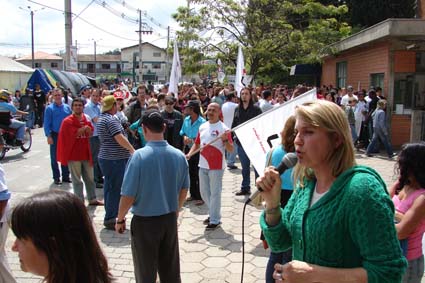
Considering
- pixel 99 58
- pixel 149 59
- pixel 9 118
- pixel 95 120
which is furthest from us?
pixel 99 58

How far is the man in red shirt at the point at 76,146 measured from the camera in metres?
7.32

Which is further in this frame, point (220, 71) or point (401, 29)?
point (220, 71)

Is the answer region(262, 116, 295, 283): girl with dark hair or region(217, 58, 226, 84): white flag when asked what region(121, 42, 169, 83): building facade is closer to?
region(217, 58, 226, 84): white flag

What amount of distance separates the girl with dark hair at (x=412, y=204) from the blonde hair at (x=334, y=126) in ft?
4.02

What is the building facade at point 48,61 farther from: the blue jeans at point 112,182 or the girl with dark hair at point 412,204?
the girl with dark hair at point 412,204

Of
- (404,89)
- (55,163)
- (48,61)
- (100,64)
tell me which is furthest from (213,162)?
(100,64)

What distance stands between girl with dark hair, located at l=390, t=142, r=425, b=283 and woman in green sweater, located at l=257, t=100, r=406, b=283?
45.7 inches

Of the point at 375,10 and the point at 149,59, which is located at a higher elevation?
the point at 149,59

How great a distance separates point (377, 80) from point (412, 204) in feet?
44.8

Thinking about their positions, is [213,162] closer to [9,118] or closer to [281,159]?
[281,159]

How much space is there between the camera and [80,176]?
297 inches

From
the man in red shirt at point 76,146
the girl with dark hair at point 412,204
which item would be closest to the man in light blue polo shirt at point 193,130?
the man in red shirt at point 76,146

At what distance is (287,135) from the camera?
3.72 metres

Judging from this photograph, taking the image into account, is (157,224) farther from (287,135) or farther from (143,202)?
(287,135)
